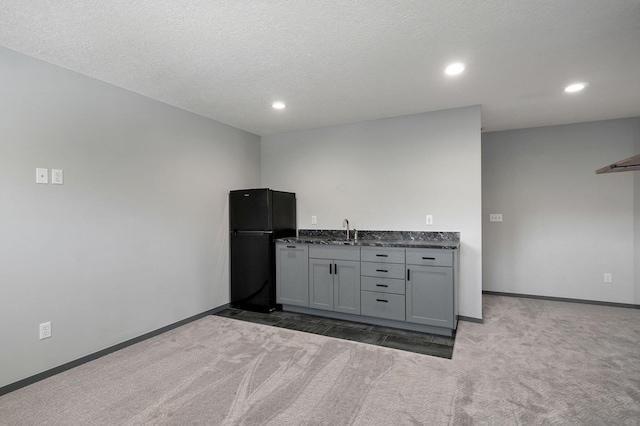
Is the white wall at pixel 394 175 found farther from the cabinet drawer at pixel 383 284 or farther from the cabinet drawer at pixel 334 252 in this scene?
the cabinet drawer at pixel 383 284

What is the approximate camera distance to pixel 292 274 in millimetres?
3943

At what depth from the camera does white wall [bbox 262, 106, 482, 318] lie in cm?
354

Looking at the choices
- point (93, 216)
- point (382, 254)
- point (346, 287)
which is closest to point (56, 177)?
point (93, 216)

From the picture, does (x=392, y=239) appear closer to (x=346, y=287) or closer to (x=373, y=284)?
(x=373, y=284)

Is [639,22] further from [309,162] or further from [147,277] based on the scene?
[147,277]

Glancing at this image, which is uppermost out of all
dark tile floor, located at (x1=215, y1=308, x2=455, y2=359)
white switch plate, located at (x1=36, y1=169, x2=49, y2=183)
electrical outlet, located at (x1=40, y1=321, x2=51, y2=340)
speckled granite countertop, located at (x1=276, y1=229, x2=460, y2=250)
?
white switch plate, located at (x1=36, y1=169, x2=49, y2=183)

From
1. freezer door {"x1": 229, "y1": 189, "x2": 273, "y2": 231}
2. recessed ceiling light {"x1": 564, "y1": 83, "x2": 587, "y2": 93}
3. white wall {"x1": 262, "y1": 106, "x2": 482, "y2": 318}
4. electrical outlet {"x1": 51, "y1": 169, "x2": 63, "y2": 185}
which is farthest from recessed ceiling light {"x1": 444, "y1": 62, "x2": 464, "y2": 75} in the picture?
electrical outlet {"x1": 51, "y1": 169, "x2": 63, "y2": 185}

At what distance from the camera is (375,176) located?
13.4 ft

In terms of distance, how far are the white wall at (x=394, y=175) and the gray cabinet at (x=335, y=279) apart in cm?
68

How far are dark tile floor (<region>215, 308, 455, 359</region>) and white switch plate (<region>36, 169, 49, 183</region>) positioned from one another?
2.33m

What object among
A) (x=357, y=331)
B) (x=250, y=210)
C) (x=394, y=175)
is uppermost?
(x=394, y=175)

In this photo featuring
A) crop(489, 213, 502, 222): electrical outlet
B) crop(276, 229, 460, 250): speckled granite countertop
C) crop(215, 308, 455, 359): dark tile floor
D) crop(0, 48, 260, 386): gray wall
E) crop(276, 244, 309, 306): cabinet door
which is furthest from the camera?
crop(489, 213, 502, 222): electrical outlet

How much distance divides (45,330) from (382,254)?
9.97 feet

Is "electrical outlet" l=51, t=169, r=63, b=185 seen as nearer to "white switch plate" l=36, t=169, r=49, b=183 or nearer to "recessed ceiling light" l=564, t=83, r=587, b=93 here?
"white switch plate" l=36, t=169, r=49, b=183
